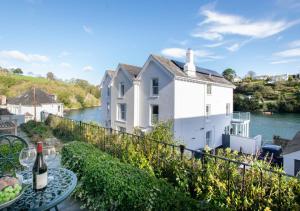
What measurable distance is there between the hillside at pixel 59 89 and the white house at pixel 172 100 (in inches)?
1498

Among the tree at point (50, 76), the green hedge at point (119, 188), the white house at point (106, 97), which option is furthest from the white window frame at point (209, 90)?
the tree at point (50, 76)

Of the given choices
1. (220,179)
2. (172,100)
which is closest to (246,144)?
(172,100)

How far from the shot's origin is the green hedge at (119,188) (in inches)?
96.1

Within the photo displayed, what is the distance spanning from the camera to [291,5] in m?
14.4

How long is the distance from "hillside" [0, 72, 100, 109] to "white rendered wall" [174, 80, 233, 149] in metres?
43.8

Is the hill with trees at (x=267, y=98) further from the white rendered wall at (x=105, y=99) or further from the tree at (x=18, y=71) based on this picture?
the tree at (x=18, y=71)

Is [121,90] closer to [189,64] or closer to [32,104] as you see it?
[189,64]

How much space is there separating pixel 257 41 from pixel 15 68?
69.9 meters

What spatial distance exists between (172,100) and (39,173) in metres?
13.2

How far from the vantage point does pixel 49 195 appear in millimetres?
2160

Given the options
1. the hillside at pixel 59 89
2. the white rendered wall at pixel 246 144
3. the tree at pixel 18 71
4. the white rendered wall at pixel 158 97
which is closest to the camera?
the white rendered wall at pixel 158 97

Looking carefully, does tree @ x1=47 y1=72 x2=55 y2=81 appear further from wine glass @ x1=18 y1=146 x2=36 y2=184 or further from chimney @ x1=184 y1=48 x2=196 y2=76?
wine glass @ x1=18 y1=146 x2=36 y2=184

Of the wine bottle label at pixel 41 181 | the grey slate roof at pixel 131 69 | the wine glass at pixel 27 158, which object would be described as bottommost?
the wine bottle label at pixel 41 181

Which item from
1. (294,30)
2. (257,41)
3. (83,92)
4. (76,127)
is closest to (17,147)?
(76,127)
